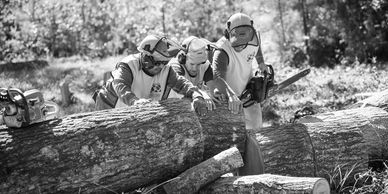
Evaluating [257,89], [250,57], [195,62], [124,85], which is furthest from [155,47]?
[257,89]

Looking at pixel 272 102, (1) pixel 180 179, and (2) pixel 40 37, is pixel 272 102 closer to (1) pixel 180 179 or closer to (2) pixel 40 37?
(1) pixel 180 179

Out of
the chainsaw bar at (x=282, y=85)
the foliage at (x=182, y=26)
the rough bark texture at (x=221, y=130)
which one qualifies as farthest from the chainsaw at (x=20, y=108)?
the foliage at (x=182, y=26)

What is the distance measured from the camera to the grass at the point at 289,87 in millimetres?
7621

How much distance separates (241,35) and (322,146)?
4.82 feet

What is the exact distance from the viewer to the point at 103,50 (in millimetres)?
12141

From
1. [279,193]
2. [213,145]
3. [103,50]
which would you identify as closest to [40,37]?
[103,50]

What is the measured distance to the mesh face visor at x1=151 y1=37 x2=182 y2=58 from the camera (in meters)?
4.79

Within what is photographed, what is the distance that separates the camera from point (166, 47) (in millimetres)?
4832

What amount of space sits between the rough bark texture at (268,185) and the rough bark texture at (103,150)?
46cm

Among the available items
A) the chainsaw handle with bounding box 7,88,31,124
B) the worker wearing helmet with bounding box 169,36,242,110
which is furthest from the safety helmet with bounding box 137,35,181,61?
the chainsaw handle with bounding box 7,88,31,124

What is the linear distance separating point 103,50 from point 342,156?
840 centimetres

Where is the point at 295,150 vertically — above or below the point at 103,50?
below

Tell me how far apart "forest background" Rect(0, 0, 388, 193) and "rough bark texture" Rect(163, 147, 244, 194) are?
373cm

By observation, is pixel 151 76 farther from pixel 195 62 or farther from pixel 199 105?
pixel 199 105
